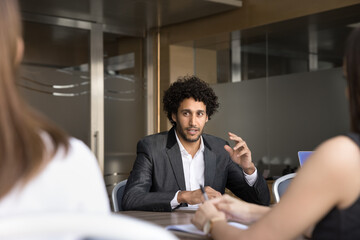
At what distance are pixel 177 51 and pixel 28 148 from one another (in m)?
7.09

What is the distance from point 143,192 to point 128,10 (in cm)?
437

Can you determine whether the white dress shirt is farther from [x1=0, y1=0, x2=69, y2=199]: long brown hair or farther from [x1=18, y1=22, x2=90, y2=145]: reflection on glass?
[x1=18, y1=22, x2=90, y2=145]: reflection on glass

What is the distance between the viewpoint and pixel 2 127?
2.92 ft

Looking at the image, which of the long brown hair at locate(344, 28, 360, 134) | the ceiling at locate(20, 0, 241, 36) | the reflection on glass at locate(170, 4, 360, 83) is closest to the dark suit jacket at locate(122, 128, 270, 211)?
the long brown hair at locate(344, 28, 360, 134)

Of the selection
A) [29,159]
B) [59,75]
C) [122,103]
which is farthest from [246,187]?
[122,103]

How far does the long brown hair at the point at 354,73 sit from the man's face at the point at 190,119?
91.9 inches

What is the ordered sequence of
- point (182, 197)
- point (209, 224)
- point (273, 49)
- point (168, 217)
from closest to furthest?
point (209, 224), point (168, 217), point (182, 197), point (273, 49)

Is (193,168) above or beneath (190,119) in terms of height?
beneath

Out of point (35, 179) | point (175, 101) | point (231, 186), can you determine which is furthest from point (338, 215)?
point (175, 101)

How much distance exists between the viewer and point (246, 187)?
3.45 m

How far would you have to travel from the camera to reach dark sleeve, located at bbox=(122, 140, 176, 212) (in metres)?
2.94

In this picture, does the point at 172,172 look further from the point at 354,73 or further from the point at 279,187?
the point at 354,73

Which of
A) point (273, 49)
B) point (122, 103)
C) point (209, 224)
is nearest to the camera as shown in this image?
point (209, 224)

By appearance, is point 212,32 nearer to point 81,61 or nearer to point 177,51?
point 177,51
